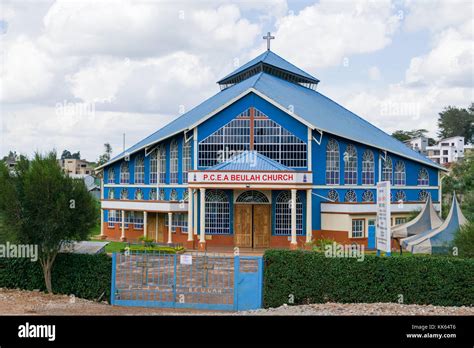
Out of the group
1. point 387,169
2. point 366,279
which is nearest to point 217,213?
point 387,169

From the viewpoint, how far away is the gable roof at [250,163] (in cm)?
3388

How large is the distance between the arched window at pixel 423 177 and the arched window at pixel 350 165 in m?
5.13

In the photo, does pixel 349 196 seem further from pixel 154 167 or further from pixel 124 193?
pixel 124 193

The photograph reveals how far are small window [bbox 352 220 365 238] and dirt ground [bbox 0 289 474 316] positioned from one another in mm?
18543

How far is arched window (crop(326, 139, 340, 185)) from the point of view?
3669 centimetres

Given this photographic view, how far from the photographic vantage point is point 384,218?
60.9 ft

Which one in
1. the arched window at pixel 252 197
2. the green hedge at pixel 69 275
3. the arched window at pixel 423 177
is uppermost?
the arched window at pixel 423 177

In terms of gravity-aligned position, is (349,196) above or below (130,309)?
above

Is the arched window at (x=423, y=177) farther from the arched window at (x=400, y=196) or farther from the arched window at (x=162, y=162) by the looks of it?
the arched window at (x=162, y=162)

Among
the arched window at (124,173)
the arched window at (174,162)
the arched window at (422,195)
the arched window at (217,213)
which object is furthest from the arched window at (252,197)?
the arched window at (422,195)

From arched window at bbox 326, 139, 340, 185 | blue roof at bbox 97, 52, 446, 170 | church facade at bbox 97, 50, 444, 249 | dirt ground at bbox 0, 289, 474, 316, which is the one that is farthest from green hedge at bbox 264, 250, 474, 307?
arched window at bbox 326, 139, 340, 185

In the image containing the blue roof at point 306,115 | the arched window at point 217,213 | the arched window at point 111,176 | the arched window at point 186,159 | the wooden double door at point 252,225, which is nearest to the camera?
the wooden double door at point 252,225

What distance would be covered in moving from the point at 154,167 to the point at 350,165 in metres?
12.7
